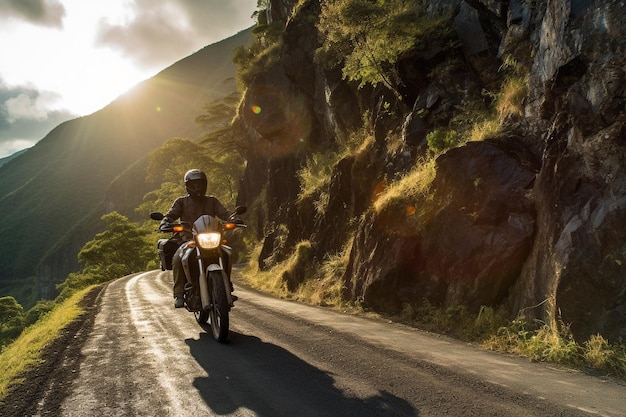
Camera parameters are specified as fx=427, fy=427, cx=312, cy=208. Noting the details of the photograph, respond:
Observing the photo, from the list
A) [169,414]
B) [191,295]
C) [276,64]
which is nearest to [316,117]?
[276,64]

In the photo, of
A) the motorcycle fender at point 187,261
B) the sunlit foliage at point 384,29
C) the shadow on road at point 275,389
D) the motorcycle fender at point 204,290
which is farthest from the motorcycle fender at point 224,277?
the sunlit foliage at point 384,29

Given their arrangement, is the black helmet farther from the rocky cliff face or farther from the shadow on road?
the rocky cliff face

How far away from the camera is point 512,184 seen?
8.56 meters

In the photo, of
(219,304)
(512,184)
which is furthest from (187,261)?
(512,184)

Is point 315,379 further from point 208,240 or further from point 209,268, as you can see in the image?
point 208,240

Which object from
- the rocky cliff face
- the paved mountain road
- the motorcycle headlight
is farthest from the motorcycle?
the rocky cliff face

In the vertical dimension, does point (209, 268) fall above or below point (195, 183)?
below

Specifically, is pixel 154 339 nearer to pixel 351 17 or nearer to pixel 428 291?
pixel 428 291

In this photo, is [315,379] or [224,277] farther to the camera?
[224,277]

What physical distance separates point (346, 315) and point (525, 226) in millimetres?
4515

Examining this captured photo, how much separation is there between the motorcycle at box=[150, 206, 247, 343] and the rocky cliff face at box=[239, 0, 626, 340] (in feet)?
14.9

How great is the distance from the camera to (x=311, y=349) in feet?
20.7

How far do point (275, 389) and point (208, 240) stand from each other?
120 inches

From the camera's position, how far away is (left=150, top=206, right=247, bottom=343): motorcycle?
21.8ft
